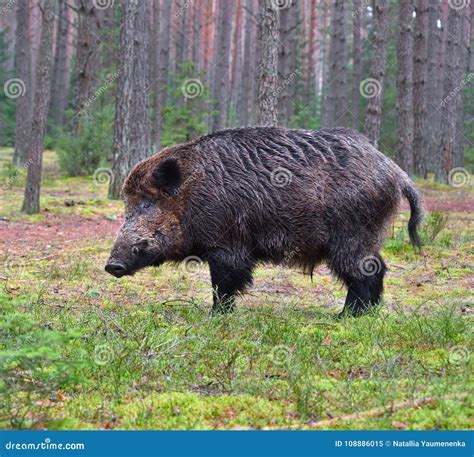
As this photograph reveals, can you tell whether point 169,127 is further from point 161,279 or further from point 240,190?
point 240,190

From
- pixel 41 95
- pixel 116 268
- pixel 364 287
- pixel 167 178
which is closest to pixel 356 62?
pixel 41 95

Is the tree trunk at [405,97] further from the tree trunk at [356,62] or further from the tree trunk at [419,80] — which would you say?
the tree trunk at [356,62]

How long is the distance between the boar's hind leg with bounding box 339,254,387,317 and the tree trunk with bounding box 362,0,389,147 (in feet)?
32.6

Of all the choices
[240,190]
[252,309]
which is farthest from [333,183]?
[252,309]

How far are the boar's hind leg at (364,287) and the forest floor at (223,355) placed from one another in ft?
0.68

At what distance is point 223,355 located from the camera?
17.2 feet

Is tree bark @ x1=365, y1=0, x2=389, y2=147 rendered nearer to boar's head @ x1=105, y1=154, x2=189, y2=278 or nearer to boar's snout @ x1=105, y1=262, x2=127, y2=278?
boar's head @ x1=105, y1=154, x2=189, y2=278

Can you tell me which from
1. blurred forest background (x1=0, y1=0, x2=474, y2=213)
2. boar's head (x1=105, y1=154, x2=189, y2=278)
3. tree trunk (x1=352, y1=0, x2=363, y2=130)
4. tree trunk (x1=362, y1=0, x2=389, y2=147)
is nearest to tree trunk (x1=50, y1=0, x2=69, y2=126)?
blurred forest background (x1=0, y1=0, x2=474, y2=213)

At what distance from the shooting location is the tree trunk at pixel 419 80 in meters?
22.8

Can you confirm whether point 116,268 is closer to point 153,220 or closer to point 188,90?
point 153,220

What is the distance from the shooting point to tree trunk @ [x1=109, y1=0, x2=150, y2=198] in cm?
1554

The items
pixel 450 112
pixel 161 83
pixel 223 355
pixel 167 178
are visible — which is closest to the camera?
pixel 223 355

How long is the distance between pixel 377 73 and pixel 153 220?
12.0m

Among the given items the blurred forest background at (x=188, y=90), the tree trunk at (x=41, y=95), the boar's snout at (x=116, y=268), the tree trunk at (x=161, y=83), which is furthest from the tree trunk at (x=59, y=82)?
the boar's snout at (x=116, y=268)
